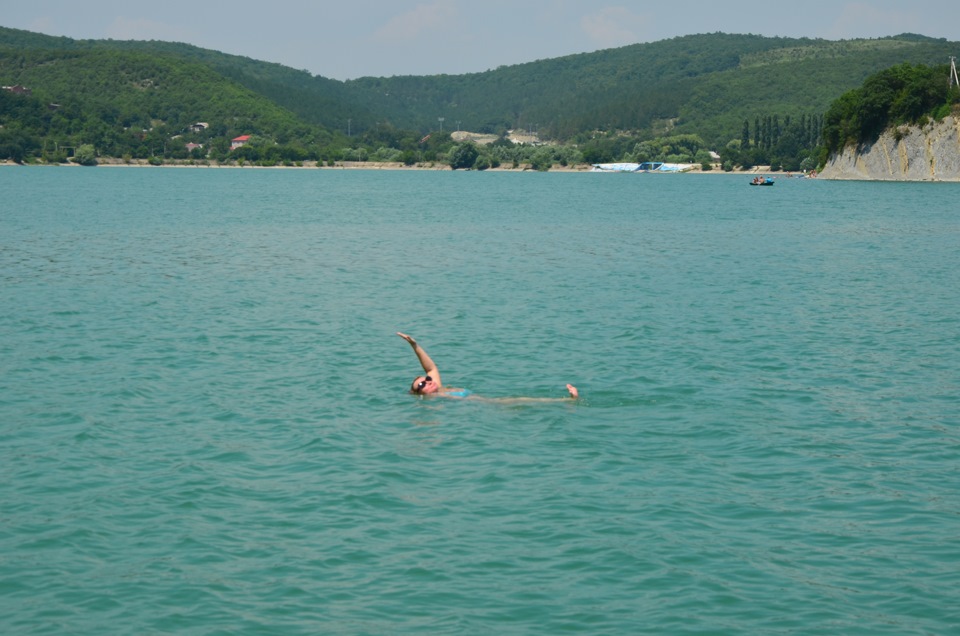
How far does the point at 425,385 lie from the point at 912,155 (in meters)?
154

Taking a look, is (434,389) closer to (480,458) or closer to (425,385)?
(425,385)

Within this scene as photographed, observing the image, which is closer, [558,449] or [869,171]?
[558,449]

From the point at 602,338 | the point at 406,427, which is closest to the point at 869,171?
the point at 602,338

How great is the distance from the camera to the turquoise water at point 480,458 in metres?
13.9

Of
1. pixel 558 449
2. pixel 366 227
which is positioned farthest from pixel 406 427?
pixel 366 227

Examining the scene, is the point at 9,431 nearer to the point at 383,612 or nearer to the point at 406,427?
the point at 406,427

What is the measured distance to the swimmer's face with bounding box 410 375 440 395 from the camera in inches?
951

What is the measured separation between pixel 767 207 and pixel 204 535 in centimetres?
10031

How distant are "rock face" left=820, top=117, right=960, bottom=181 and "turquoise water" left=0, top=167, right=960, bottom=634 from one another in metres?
122

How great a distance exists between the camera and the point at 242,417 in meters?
22.7

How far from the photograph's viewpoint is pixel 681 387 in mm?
25422

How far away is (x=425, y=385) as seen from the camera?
2417 cm

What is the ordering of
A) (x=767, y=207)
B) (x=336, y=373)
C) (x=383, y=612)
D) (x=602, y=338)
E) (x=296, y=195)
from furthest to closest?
(x=296, y=195)
(x=767, y=207)
(x=602, y=338)
(x=336, y=373)
(x=383, y=612)

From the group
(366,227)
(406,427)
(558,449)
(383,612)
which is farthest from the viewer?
(366,227)
